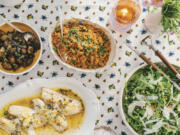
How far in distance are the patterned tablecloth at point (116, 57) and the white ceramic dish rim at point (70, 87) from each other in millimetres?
89

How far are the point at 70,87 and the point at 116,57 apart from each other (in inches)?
18.7

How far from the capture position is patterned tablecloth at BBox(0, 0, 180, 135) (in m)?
2.10

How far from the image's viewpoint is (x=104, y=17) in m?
2.11

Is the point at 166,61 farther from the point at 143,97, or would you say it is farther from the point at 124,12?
the point at 124,12

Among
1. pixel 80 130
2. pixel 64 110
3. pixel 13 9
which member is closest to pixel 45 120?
pixel 64 110

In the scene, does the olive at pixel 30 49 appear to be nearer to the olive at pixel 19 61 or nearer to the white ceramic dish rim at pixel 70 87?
the olive at pixel 19 61

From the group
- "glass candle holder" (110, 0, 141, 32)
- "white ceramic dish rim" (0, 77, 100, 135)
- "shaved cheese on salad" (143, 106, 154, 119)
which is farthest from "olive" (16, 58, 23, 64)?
"shaved cheese on salad" (143, 106, 154, 119)

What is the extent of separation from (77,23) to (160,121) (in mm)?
1053

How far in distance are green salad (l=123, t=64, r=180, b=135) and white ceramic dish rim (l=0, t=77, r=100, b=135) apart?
28 cm

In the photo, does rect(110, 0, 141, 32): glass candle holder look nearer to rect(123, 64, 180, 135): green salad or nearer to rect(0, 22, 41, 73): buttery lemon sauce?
rect(123, 64, 180, 135): green salad

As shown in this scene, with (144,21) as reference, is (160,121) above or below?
below

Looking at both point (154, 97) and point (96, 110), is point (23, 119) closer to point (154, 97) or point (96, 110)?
→ point (96, 110)

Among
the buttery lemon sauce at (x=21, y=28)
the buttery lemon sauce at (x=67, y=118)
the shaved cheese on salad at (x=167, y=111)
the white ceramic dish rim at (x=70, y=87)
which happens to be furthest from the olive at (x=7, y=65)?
the shaved cheese on salad at (x=167, y=111)

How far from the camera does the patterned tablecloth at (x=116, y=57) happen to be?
2102 millimetres
